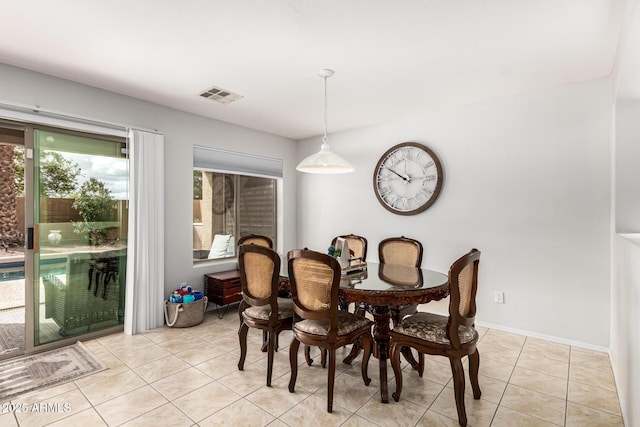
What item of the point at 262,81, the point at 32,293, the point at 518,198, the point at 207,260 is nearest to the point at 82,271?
the point at 32,293

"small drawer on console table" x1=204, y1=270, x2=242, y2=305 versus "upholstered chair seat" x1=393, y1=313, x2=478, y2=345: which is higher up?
"upholstered chair seat" x1=393, y1=313, x2=478, y2=345

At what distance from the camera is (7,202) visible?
5020 mm

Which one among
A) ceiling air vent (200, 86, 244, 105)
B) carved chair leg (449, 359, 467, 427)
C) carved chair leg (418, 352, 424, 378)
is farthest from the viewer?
ceiling air vent (200, 86, 244, 105)

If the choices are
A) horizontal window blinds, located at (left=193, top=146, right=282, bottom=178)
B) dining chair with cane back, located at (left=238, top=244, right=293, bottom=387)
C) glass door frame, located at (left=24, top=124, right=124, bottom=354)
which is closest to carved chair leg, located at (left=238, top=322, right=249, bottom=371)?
dining chair with cane back, located at (left=238, top=244, right=293, bottom=387)

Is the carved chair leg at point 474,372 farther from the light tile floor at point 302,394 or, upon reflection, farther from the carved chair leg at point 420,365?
the carved chair leg at point 420,365

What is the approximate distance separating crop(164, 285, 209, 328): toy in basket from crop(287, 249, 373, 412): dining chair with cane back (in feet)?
5.79

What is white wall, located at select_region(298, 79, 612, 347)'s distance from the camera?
294 centimetres

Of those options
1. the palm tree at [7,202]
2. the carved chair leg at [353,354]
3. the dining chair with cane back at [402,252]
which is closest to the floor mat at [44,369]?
the carved chair leg at [353,354]

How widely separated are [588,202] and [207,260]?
4.19 metres

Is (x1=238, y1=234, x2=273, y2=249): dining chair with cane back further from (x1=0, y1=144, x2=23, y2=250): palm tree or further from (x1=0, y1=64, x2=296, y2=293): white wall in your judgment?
(x1=0, y1=144, x2=23, y2=250): palm tree

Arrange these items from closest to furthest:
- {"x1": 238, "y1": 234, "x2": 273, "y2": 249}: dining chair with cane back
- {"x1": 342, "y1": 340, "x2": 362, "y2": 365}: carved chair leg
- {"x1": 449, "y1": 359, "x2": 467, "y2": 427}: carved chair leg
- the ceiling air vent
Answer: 1. {"x1": 449, "y1": 359, "x2": 467, "y2": 427}: carved chair leg
2. {"x1": 342, "y1": 340, "x2": 362, "y2": 365}: carved chair leg
3. the ceiling air vent
4. {"x1": 238, "y1": 234, "x2": 273, "y2": 249}: dining chair with cane back

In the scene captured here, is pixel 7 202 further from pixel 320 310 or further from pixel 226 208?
pixel 320 310

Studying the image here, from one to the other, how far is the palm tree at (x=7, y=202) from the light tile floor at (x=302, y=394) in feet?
11.5

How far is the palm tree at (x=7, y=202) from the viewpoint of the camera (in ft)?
16.2
